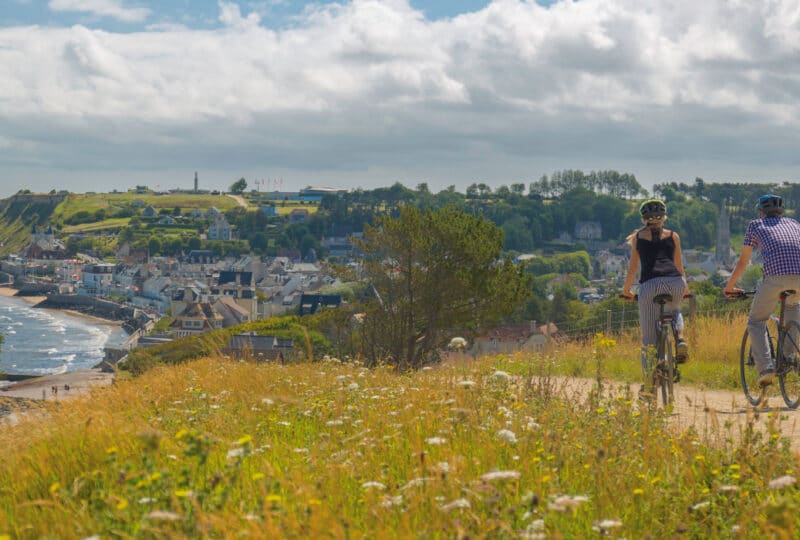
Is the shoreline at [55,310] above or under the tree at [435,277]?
under

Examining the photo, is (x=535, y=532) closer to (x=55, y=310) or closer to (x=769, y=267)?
(x=769, y=267)

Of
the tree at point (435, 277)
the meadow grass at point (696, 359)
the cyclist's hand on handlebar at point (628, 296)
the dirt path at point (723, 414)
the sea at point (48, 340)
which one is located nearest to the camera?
the dirt path at point (723, 414)

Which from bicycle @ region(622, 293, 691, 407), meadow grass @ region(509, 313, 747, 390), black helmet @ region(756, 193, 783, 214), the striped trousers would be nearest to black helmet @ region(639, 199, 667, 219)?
the striped trousers

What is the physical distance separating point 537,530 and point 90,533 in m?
1.80

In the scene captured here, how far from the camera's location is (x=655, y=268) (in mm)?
7395

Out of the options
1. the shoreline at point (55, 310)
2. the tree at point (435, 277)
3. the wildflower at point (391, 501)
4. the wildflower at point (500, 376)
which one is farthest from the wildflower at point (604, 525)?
the shoreline at point (55, 310)

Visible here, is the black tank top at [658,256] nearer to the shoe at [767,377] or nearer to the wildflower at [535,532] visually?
the shoe at [767,377]

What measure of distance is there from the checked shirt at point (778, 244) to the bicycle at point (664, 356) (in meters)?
0.83

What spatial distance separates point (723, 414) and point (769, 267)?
1206mm

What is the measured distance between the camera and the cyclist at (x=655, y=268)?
734cm

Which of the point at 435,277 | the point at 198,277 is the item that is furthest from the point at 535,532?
the point at 198,277

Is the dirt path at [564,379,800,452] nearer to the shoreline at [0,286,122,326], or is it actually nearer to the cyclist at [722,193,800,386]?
the cyclist at [722,193,800,386]

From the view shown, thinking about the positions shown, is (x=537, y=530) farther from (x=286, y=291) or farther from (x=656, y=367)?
(x=286, y=291)

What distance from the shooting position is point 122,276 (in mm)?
153625
